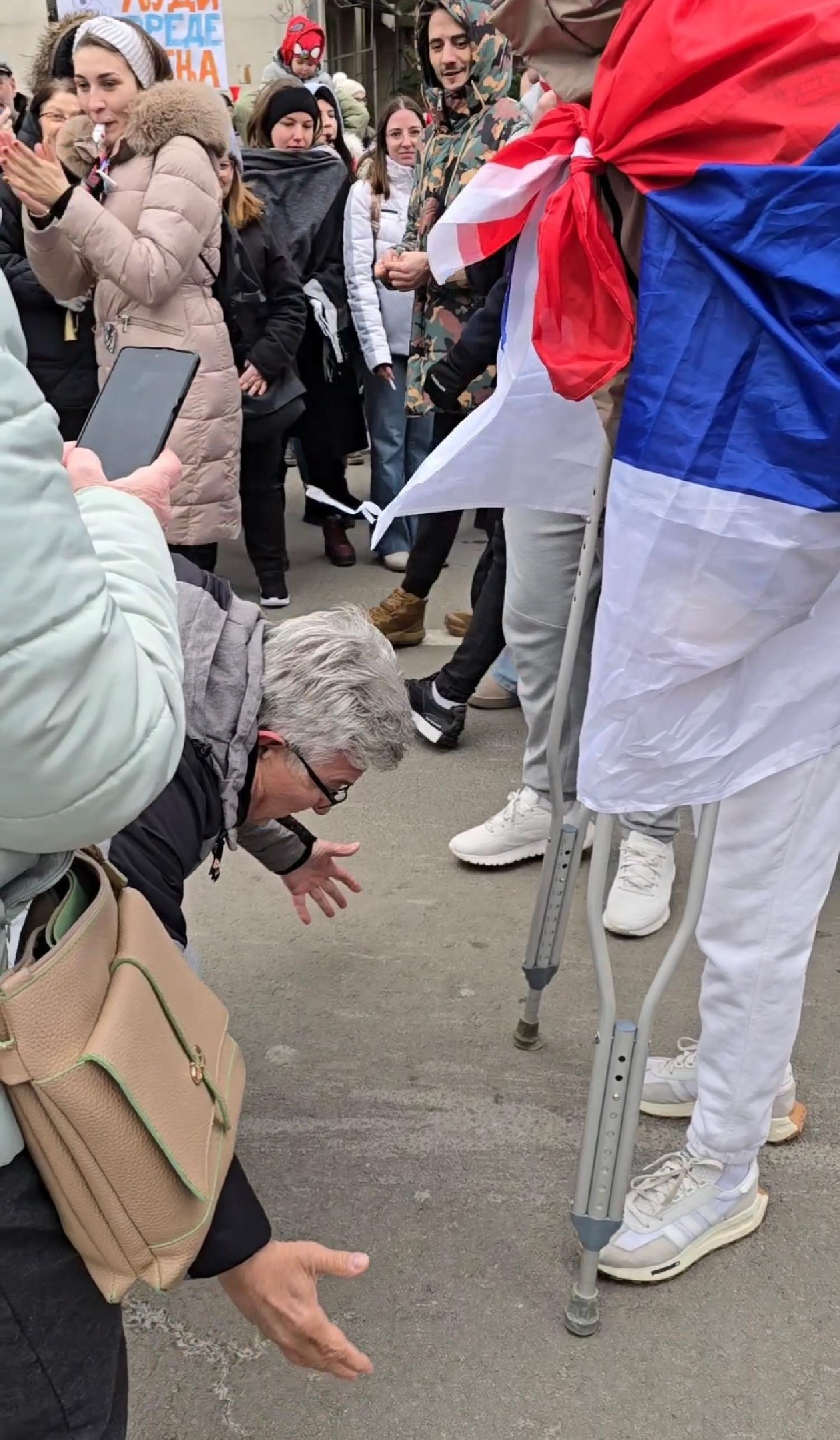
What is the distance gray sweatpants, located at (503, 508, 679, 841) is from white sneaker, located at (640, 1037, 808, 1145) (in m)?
0.63

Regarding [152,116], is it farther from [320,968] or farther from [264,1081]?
[264,1081]

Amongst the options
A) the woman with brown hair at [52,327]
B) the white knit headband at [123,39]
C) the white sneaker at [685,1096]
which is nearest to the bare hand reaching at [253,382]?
the woman with brown hair at [52,327]

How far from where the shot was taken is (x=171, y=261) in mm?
3859

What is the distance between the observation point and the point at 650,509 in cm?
149

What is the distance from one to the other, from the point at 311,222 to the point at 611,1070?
175 inches

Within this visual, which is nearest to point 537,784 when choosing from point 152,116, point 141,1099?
point 141,1099

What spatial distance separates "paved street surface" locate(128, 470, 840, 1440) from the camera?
176 cm

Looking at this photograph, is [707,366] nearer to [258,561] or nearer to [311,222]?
[258,561]

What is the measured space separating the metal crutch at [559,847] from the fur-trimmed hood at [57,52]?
369cm

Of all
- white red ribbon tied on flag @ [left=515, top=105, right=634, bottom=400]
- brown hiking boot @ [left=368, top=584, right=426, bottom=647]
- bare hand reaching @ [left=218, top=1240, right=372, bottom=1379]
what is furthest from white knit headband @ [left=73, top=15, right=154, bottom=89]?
bare hand reaching @ [left=218, top=1240, right=372, bottom=1379]

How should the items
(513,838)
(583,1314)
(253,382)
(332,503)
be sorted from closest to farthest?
(583,1314), (513,838), (253,382), (332,503)

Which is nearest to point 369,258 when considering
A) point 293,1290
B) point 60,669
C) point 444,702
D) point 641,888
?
Answer: point 444,702

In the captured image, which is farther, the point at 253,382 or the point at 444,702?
the point at 253,382

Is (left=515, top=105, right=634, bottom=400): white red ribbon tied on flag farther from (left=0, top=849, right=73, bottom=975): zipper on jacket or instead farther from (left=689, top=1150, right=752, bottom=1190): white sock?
(left=689, top=1150, right=752, bottom=1190): white sock
